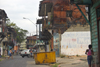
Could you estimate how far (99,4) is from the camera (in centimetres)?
1056

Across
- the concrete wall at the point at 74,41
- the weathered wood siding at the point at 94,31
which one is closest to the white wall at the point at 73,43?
the concrete wall at the point at 74,41

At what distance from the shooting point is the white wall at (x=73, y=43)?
88.9 feet

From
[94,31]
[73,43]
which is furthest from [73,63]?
[73,43]

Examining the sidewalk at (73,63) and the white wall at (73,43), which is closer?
the sidewalk at (73,63)

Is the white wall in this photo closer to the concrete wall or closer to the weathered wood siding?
the concrete wall

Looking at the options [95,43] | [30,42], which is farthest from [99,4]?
[30,42]

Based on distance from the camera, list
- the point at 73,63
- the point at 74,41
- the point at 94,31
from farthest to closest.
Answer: the point at 74,41 < the point at 73,63 < the point at 94,31

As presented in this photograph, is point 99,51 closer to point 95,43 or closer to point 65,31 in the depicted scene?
point 95,43

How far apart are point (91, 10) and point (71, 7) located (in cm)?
1883

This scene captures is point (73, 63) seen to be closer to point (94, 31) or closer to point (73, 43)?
point (94, 31)

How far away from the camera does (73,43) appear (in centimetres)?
2722

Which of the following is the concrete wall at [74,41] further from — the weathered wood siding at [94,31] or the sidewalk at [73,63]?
the weathered wood siding at [94,31]

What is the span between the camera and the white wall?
88.9 ft

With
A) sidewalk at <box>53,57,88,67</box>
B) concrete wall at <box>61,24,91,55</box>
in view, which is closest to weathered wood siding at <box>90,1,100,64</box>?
sidewalk at <box>53,57,88,67</box>
